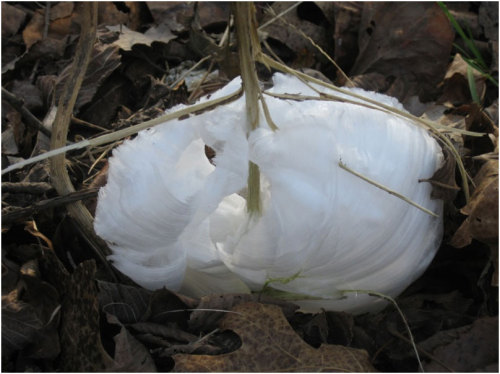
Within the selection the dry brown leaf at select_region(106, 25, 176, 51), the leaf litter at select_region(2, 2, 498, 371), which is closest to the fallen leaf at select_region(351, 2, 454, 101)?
the leaf litter at select_region(2, 2, 498, 371)

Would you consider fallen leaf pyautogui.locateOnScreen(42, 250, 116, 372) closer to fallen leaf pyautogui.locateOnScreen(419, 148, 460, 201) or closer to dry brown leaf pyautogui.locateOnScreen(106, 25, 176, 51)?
fallen leaf pyautogui.locateOnScreen(419, 148, 460, 201)

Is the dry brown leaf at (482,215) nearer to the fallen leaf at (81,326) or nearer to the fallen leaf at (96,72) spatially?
the fallen leaf at (81,326)

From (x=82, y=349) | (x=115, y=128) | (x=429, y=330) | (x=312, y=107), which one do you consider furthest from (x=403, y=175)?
(x=115, y=128)

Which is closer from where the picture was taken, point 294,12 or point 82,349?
point 82,349

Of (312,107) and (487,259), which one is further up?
(312,107)

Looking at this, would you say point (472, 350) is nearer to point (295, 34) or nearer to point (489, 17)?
point (295, 34)

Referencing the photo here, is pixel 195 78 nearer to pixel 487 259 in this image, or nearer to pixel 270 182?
pixel 270 182

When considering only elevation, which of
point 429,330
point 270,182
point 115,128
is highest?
point 270,182

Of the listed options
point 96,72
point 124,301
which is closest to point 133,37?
point 96,72
